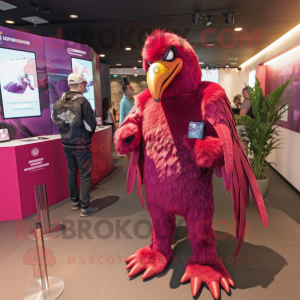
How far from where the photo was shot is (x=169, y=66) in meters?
1.39

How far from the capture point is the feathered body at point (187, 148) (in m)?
1.39

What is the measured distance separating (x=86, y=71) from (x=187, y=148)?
3528 millimetres

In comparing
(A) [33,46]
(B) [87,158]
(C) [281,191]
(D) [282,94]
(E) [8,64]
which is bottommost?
(C) [281,191]

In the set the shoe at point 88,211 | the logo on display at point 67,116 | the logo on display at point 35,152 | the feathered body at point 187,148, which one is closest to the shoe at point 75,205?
the shoe at point 88,211

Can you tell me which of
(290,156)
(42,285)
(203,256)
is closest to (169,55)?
(203,256)

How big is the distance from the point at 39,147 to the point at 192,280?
6.87 feet

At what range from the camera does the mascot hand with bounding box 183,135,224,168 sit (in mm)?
1313

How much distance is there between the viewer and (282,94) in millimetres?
3082

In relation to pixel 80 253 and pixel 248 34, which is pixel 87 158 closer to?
pixel 80 253

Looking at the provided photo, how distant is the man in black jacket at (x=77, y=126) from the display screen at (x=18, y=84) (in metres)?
0.79

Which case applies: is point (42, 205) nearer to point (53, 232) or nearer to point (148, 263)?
point (53, 232)

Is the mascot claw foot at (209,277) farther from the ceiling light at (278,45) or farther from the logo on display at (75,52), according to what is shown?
the ceiling light at (278,45)

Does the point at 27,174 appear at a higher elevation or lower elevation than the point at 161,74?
lower

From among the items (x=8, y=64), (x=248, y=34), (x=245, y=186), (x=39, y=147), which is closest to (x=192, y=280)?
(x=245, y=186)
